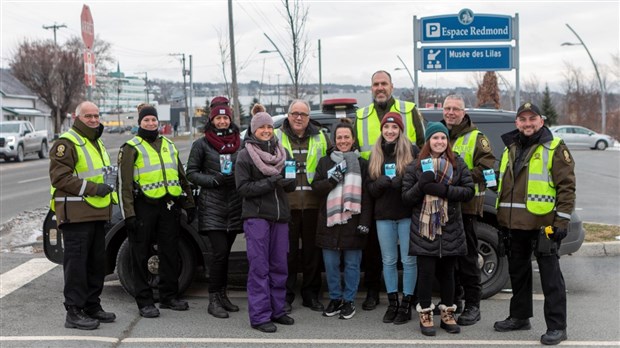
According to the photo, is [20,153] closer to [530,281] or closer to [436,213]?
[436,213]

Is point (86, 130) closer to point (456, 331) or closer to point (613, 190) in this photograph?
point (456, 331)

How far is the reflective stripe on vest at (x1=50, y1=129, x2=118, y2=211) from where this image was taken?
5.31 metres

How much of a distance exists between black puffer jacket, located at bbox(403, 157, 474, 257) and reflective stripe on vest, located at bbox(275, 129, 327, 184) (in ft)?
2.90

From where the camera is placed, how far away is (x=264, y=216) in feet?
17.5

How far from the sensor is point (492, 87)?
49.4 meters

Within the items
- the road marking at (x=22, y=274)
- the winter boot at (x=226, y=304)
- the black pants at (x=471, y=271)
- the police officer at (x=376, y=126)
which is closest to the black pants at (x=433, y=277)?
the black pants at (x=471, y=271)

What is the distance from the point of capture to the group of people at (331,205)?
509 cm

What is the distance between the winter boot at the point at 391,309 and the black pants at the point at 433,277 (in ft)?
1.18

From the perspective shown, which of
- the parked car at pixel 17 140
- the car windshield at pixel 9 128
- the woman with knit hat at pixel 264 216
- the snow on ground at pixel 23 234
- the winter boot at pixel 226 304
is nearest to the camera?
the woman with knit hat at pixel 264 216

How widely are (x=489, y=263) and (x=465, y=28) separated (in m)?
5.47

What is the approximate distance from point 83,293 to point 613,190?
A: 14046 millimetres

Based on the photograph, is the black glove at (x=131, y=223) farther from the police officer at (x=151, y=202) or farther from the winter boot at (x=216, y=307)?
the winter boot at (x=216, y=307)

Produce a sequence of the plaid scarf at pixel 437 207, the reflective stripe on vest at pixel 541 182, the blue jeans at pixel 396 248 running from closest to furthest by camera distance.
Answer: the reflective stripe on vest at pixel 541 182 < the plaid scarf at pixel 437 207 < the blue jeans at pixel 396 248

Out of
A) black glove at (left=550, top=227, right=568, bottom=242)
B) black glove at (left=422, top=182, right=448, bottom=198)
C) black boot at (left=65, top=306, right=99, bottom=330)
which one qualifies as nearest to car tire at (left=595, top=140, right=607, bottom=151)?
black glove at (left=550, top=227, right=568, bottom=242)
